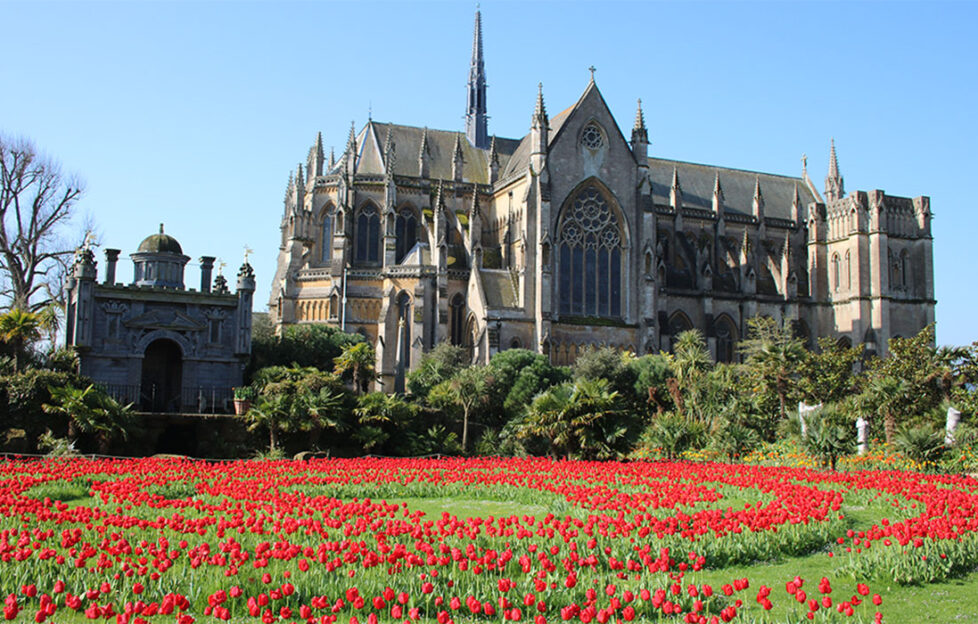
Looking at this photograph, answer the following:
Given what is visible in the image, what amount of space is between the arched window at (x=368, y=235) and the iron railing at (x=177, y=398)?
22.0 m

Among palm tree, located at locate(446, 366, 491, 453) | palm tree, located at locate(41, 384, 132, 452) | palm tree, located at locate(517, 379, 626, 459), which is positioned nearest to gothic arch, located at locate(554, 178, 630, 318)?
palm tree, located at locate(446, 366, 491, 453)

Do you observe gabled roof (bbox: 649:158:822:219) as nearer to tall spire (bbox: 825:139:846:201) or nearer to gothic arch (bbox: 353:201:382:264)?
tall spire (bbox: 825:139:846:201)

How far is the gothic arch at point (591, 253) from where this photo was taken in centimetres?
5562

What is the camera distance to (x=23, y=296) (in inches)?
1667

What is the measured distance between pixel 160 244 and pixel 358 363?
10.5 meters

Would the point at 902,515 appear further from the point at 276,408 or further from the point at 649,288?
the point at 649,288

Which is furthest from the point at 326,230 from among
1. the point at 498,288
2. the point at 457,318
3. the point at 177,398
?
the point at 177,398

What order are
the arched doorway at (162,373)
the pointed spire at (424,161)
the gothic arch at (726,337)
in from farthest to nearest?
the gothic arch at (726,337) < the pointed spire at (424,161) < the arched doorway at (162,373)

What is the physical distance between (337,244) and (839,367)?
3031cm

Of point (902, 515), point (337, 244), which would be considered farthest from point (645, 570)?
point (337, 244)

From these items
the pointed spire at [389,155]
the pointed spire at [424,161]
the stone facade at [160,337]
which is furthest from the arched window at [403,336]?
the stone facade at [160,337]

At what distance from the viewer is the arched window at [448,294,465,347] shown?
54250 mm

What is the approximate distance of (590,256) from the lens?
56562 mm

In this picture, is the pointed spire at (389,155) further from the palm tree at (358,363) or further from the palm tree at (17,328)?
the palm tree at (17,328)
